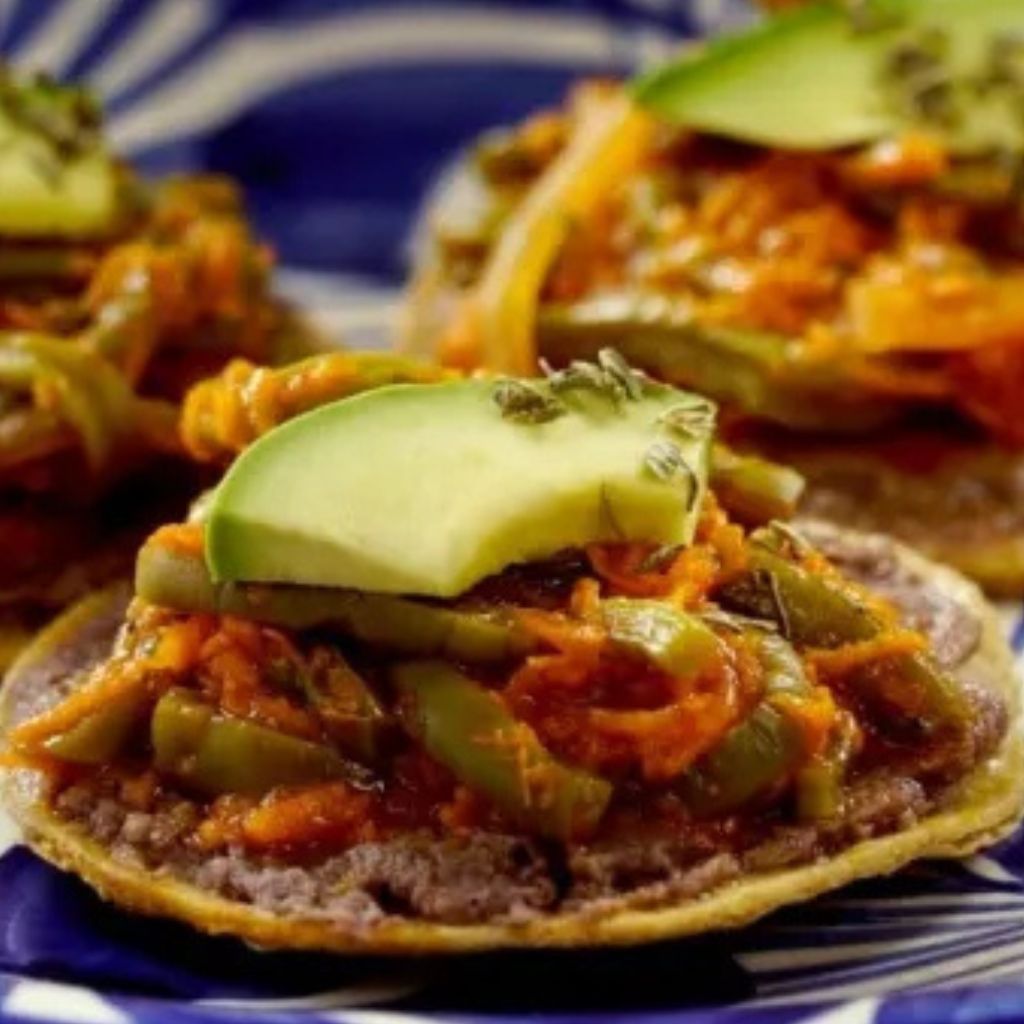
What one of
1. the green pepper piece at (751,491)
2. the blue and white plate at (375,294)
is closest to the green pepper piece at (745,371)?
the blue and white plate at (375,294)

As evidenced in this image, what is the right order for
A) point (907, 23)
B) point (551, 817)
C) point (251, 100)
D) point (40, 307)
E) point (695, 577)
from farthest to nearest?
point (251, 100)
point (907, 23)
point (40, 307)
point (695, 577)
point (551, 817)

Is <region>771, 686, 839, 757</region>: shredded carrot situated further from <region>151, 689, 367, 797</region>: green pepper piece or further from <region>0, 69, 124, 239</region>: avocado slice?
<region>0, 69, 124, 239</region>: avocado slice

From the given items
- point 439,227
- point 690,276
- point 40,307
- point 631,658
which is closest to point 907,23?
point 690,276

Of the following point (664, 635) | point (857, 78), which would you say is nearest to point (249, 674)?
point (664, 635)

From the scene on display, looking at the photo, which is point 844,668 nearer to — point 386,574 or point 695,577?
point 695,577

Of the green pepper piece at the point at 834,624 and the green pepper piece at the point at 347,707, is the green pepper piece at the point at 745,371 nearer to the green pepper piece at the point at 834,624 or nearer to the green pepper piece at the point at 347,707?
the green pepper piece at the point at 834,624

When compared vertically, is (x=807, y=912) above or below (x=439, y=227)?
below

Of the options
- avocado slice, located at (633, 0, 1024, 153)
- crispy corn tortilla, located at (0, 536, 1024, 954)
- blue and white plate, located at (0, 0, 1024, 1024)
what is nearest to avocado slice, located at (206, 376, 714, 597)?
crispy corn tortilla, located at (0, 536, 1024, 954)
